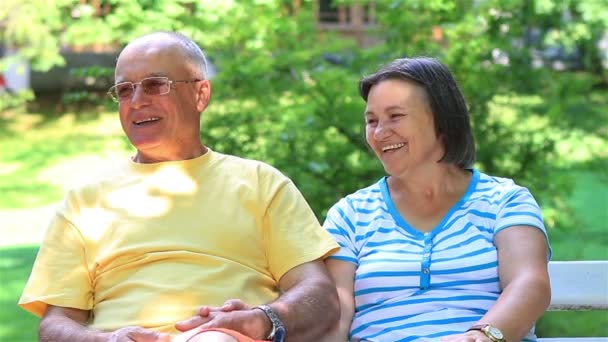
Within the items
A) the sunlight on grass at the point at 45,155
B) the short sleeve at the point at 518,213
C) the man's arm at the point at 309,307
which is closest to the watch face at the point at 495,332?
the short sleeve at the point at 518,213

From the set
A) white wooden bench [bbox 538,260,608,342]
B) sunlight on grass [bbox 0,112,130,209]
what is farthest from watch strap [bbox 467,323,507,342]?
sunlight on grass [bbox 0,112,130,209]

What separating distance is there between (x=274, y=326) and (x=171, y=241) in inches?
17.0

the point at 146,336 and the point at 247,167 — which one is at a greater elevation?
the point at 247,167

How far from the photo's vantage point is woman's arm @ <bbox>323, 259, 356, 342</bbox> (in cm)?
272

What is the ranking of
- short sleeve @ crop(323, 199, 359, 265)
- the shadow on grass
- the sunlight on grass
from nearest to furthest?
1. short sleeve @ crop(323, 199, 359, 265)
2. the shadow on grass
3. the sunlight on grass

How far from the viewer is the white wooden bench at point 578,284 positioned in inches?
119

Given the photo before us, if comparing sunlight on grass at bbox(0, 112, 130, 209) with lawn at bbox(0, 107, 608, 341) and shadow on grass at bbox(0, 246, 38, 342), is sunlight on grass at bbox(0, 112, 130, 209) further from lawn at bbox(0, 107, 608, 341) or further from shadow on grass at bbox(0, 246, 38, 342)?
shadow on grass at bbox(0, 246, 38, 342)

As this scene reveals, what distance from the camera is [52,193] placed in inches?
330

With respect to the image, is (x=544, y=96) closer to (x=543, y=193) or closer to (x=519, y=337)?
(x=543, y=193)

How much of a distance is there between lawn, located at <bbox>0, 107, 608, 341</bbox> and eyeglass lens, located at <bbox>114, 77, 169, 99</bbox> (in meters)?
2.12

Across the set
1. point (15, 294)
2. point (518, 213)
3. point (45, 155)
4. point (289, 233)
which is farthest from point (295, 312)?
point (45, 155)

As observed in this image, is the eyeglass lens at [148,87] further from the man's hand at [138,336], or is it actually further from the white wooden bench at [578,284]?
the white wooden bench at [578,284]

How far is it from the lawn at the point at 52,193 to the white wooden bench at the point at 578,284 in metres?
2.22

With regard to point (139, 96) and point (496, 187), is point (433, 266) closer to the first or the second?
point (496, 187)
